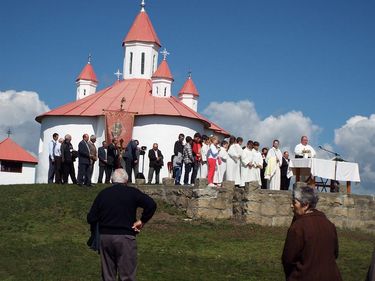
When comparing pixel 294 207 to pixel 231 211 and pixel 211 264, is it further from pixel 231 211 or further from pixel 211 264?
pixel 231 211

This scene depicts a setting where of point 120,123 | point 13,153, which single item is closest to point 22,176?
point 13,153

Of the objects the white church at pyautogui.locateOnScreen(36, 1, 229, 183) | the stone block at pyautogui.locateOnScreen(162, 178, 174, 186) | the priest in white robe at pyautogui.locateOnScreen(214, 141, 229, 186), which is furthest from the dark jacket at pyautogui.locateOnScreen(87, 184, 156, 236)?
the white church at pyautogui.locateOnScreen(36, 1, 229, 183)

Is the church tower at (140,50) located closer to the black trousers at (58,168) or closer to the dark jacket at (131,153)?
the dark jacket at (131,153)

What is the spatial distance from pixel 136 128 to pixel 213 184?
19.5 metres

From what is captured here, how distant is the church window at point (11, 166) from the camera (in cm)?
6122

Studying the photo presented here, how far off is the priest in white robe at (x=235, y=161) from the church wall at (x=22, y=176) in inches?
1642

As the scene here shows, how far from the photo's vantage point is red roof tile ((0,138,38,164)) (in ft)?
202

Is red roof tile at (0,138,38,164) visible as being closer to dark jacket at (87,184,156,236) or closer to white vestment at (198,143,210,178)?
white vestment at (198,143,210,178)

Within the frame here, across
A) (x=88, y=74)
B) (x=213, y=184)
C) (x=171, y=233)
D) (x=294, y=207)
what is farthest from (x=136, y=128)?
(x=294, y=207)

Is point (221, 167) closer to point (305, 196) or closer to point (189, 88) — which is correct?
point (305, 196)

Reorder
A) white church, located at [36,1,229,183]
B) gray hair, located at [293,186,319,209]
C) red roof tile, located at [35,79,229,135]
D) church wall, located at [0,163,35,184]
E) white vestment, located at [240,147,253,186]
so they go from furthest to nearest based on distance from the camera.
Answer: church wall, located at [0,163,35,184], red roof tile, located at [35,79,229,135], white church, located at [36,1,229,183], white vestment, located at [240,147,253,186], gray hair, located at [293,186,319,209]

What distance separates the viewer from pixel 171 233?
17078mm

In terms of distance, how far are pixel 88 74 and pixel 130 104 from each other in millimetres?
13385

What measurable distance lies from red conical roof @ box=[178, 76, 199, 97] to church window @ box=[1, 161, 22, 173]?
19.1m
